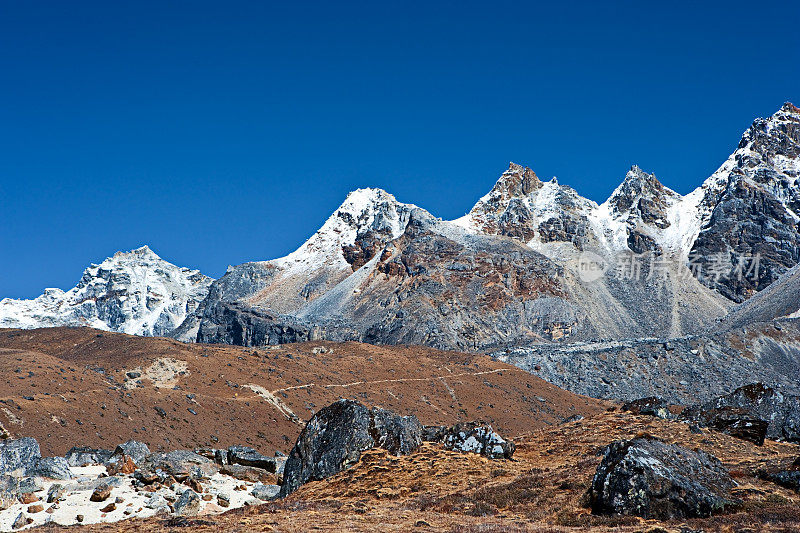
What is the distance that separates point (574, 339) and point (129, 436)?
14449 centimetres

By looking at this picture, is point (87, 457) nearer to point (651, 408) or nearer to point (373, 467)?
point (373, 467)

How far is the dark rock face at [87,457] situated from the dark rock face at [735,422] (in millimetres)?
26920

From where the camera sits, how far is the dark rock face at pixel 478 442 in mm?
28078

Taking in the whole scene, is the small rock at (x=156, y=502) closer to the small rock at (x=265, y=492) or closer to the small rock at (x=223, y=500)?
the small rock at (x=223, y=500)

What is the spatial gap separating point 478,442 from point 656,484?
10.2 m

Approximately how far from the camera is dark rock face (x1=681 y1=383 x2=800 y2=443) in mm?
29031

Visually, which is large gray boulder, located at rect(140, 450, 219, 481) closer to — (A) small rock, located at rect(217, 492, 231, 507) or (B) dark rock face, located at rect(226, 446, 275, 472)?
(B) dark rock face, located at rect(226, 446, 275, 472)

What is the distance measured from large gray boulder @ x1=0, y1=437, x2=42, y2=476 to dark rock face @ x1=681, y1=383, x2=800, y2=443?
90.9ft

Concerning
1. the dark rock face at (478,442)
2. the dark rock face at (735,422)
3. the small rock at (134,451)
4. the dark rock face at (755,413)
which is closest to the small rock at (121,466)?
the small rock at (134,451)

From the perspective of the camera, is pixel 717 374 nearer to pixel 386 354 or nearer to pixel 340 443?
pixel 386 354

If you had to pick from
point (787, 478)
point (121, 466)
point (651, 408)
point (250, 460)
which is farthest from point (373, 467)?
point (651, 408)

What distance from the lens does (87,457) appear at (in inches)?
1293

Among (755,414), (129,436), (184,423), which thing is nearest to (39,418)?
(129,436)

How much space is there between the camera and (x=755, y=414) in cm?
3105
